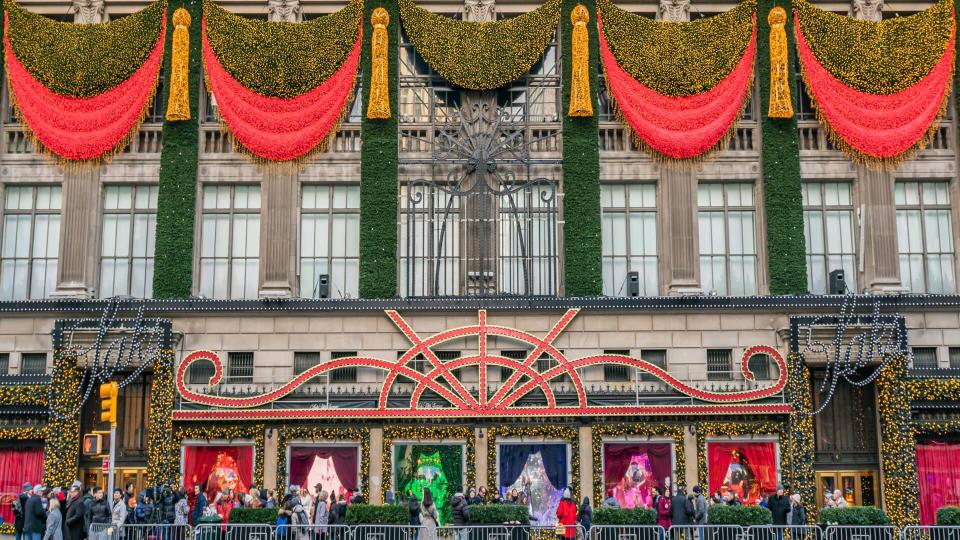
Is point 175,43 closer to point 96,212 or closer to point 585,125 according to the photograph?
point 96,212

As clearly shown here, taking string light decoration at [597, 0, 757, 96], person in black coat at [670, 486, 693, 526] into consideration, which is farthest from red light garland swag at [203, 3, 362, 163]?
person in black coat at [670, 486, 693, 526]

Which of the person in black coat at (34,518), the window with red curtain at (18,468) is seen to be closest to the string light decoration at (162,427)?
the window with red curtain at (18,468)

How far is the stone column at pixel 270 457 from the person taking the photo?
4338cm

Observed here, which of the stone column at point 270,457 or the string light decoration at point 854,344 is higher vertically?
the string light decoration at point 854,344

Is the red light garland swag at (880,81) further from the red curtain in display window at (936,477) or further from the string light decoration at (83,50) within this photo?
the string light decoration at (83,50)

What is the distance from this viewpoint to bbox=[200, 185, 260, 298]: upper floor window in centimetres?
4619

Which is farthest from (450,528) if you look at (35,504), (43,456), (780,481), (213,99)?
(213,99)

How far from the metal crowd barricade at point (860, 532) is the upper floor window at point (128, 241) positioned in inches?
1012

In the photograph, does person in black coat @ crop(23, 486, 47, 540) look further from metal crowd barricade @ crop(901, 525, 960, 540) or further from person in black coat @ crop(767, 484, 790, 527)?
metal crowd barricade @ crop(901, 525, 960, 540)

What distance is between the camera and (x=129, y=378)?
143 feet

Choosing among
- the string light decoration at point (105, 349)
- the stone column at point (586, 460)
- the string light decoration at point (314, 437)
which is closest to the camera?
the stone column at point (586, 460)

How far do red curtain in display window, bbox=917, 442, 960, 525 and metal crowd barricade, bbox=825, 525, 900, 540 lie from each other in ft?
32.3

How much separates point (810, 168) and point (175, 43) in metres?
24.3

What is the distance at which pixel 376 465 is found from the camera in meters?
43.4
